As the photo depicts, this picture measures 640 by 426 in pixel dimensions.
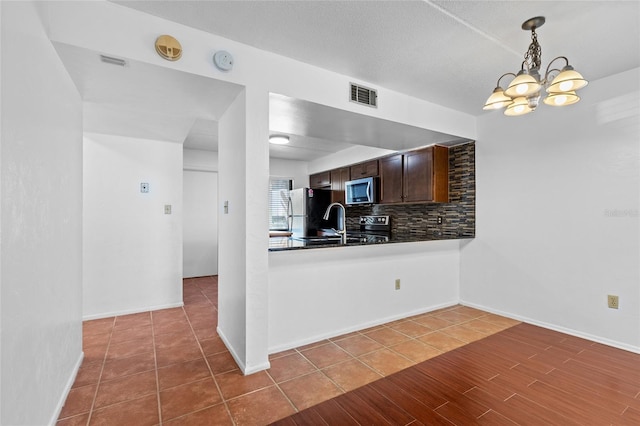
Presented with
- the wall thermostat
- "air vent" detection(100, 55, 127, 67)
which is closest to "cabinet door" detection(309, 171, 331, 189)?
the wall thermostat

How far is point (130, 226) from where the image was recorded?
371cm

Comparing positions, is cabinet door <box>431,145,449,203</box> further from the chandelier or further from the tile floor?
the chandelier

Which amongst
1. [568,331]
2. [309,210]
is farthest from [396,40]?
[309,210]

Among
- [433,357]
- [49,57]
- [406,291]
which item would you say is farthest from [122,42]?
[406,291]

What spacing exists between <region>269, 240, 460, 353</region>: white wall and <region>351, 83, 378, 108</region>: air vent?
1396 millimetres

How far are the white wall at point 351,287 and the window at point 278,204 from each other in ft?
11.5

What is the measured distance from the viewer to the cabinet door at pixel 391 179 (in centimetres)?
437

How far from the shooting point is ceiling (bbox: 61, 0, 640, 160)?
1854mm

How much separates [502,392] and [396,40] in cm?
254

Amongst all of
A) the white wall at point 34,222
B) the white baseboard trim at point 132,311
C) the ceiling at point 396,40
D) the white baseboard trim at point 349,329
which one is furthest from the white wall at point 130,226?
the white baseboard trim at point 349,329

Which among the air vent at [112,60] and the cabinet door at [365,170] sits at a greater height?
the air vent at [112,60]

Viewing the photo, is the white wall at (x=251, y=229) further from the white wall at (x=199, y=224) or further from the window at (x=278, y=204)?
the window at (x=278, y=204)

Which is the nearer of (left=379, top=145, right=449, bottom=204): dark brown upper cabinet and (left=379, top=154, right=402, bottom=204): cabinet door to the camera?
(left=379, top=145, right=449, bottom=204): dark brown upper cabinet

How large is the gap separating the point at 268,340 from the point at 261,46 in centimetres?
233
